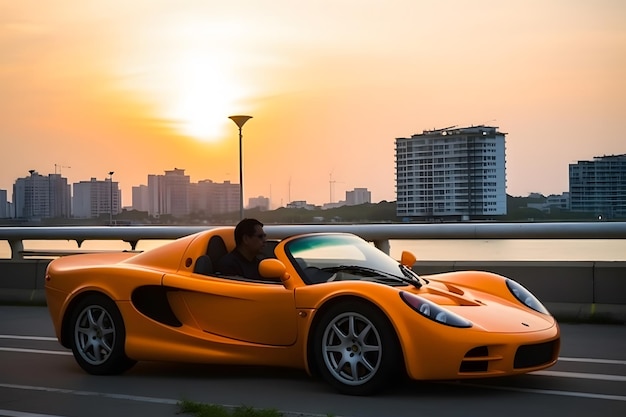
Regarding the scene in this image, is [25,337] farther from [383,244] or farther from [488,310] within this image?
[488,310]

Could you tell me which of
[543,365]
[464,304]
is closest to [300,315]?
[464,304]

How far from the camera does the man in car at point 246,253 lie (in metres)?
7.81

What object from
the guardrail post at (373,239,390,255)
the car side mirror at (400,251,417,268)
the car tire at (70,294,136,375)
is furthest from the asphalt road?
the guardrail post at (373,239,390,255)

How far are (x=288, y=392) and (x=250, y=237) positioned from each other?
164 centimetres

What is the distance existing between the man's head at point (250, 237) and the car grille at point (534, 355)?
250 centimetres

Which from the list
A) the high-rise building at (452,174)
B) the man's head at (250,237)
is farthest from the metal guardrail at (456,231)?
the high-rise building at (452,174)

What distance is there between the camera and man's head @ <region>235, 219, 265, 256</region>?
8008mm

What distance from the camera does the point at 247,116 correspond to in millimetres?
25391

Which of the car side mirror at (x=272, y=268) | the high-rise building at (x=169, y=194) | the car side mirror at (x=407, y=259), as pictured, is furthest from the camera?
the high-rise building at (x=169, y=194)

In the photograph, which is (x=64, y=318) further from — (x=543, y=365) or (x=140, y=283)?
(x=543, y=365)

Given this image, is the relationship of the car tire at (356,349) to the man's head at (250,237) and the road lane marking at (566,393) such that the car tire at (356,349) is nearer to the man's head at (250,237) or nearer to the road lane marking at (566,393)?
the road lane marking at (566,393)

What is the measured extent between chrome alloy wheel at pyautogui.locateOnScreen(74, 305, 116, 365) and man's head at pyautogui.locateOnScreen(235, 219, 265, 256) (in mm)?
1278

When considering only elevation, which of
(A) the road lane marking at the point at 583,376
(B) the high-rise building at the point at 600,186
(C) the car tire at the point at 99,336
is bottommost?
(A) the road lane marking at the point at 583,376

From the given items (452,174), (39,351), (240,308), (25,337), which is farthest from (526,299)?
(452,174)
